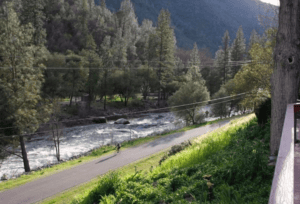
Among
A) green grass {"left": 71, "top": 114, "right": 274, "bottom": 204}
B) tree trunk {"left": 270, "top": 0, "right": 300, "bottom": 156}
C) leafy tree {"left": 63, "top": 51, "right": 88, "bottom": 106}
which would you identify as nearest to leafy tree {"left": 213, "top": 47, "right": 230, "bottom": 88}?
leafy tree {"left": 63, "top": 51, "right": 88, "bottom": 106}

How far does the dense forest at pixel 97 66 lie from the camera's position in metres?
18.0

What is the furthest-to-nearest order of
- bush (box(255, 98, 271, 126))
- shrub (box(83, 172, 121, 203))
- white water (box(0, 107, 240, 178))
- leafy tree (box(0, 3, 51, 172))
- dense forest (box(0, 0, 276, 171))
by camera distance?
white water (box(0, 107, 240, 178)) → dense forest (box(0, 0, 276, 171)) → leafy tree (box(0, 3, 51, 172)) → bush (box(255, 98, 271, 126)) → shrub (box(83, 172, 121, 203))

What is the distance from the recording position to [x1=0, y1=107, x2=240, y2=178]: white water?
813 inches

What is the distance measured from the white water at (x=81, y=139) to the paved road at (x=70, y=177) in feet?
17.5

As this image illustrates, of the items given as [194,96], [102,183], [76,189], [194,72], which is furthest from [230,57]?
[102,183]

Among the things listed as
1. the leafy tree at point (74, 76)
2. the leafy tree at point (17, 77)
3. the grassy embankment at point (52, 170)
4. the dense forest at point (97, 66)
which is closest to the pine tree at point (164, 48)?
the dense forest at point (97, 66)

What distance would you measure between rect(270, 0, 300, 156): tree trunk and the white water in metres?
17.6

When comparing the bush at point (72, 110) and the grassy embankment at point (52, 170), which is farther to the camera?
the bush at point (72, 110)

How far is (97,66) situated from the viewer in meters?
49.9

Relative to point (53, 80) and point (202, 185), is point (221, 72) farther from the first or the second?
point (202, 185)

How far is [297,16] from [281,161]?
5273mm

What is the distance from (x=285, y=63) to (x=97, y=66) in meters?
47.3

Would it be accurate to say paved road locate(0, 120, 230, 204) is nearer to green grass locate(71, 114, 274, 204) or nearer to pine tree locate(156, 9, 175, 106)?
green grass locate(71, 114, 274, 204)

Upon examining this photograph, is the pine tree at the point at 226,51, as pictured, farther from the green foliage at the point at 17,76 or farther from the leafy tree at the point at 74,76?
the green foliage at the point at 17,76
